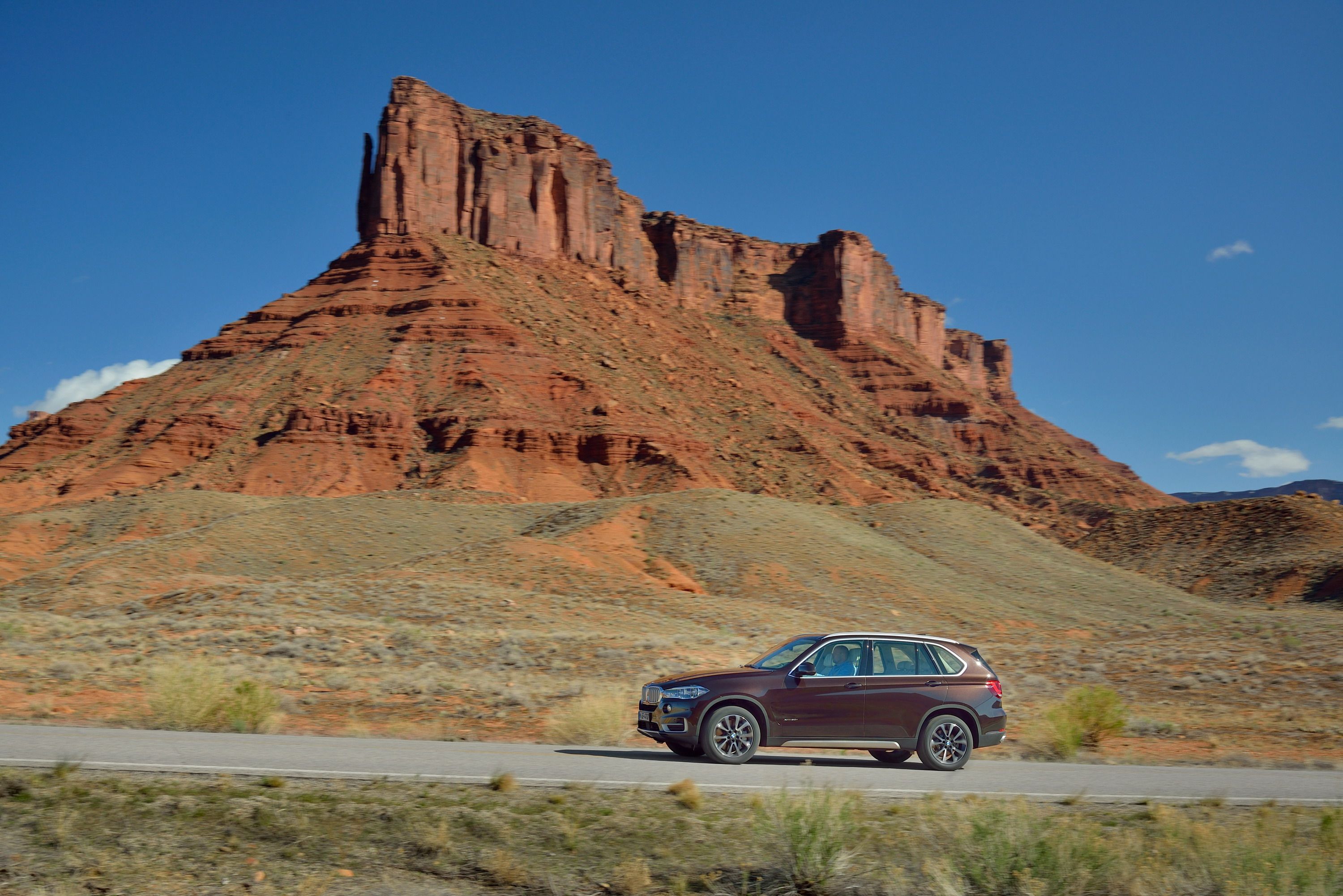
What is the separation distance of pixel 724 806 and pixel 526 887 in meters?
2.22

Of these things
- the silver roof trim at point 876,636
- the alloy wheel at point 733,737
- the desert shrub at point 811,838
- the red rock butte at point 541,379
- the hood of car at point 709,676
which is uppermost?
the red rock butte at point 541,379

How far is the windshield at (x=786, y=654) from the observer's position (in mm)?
11656

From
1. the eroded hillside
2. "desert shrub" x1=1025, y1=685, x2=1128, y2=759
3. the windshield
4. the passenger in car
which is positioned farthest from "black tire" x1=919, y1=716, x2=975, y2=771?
the eroded hillside

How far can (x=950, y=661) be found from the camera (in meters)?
11.8

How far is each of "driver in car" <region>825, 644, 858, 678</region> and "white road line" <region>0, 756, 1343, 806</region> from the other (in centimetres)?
168

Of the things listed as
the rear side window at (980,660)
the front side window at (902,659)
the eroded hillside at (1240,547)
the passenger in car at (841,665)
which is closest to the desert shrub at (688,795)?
the passenger in car at (841,665)

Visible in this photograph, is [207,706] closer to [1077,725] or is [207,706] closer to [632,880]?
[632,880]

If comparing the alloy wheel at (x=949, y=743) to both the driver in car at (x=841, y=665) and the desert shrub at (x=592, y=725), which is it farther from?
the desert shrub at (x=592, y=725)

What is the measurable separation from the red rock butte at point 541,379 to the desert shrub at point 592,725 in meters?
49.5

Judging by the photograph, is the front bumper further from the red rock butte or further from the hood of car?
the red rock butte

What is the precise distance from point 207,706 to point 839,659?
8.16m

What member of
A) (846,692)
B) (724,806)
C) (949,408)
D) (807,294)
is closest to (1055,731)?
(846,692)

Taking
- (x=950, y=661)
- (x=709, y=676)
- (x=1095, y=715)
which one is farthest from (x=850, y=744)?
(x=1095, y=715)

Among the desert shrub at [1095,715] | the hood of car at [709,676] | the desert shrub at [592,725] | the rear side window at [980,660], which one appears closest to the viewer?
the hood of car at [709,676]
